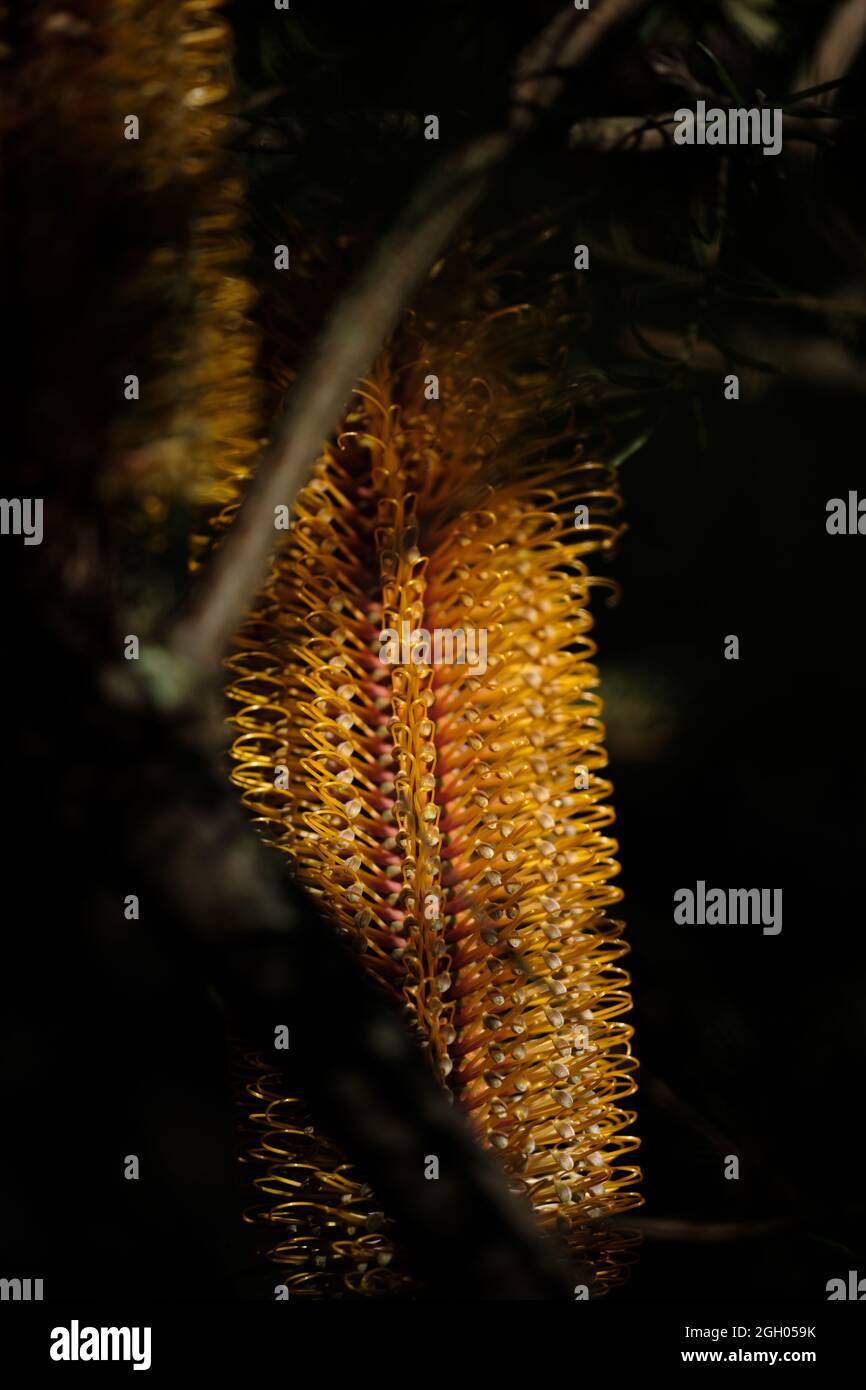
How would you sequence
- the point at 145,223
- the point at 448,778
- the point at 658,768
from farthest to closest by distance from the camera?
the point at 658,768 → the point at 448,778 → the point at 145,223

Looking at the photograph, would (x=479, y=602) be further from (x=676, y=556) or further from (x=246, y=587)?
(x=676, y=556)

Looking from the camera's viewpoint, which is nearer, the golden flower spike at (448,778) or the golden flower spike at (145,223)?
the golden flower spike at (145,223)

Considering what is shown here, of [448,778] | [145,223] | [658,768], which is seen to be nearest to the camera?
[145,223]

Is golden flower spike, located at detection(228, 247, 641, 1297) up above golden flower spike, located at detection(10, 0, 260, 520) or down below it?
below

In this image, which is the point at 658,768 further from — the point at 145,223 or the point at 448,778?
the point at 145,223

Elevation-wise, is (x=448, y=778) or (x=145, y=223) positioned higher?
(x=145, y=223)

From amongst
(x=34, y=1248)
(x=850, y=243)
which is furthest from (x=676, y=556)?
(x=34, y=1248)

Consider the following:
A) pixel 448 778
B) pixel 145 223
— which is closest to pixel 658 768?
pixel 448 778

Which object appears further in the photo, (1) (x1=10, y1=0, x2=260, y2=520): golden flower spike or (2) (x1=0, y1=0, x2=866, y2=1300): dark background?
(2) (x1=0, y1=0, x2=866, y2=1300): dark background

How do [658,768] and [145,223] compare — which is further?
[658,768]
